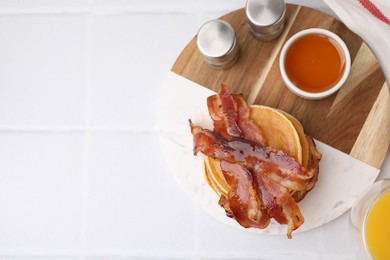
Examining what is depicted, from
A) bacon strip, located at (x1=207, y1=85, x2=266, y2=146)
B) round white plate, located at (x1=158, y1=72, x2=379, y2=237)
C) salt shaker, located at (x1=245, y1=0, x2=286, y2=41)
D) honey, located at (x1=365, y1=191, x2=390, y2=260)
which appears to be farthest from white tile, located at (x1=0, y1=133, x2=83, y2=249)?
honey, located at (x1=365, y1=191, x2=390, y2=260)

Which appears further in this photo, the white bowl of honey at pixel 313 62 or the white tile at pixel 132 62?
the white tile at pixel 132 62

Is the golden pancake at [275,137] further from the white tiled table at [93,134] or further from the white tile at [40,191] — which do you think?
the white tile at [40,191]

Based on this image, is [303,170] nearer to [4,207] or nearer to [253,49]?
[253,49]

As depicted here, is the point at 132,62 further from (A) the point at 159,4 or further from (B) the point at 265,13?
(B) the point at 265,13

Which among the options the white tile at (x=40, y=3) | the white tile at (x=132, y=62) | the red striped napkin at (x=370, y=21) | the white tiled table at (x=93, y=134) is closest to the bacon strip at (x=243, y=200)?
the white tiled table at (x=93, y=134)

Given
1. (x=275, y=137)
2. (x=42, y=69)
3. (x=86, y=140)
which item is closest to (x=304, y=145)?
(x=275, y=137)
